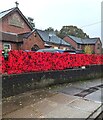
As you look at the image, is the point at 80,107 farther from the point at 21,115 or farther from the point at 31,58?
the point at 31,58

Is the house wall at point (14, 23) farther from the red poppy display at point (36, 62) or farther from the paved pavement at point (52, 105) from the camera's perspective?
the paved pavement at point (52, 105)

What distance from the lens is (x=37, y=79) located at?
8766 millimetres

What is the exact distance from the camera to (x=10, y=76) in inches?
288

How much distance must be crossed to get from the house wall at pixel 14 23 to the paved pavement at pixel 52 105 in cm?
2272

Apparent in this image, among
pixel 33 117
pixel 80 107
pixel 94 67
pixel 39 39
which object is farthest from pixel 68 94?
pixel 39 39

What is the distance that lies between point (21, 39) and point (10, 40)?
166 cm

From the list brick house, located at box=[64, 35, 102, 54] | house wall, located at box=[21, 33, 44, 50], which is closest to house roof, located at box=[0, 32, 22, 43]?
house wall, located at box=[21, 33, 44, 50]

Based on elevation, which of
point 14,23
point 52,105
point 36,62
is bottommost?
point 52,105

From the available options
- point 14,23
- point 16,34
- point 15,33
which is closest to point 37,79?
point 16,34

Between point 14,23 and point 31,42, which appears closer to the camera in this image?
point 31,42

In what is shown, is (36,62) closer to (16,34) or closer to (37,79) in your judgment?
(37,79)

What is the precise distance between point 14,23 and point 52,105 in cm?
2606

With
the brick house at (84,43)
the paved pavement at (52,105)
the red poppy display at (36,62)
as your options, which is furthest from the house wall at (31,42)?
the brick house at (84,43)

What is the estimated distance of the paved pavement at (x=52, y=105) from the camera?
5.54m
